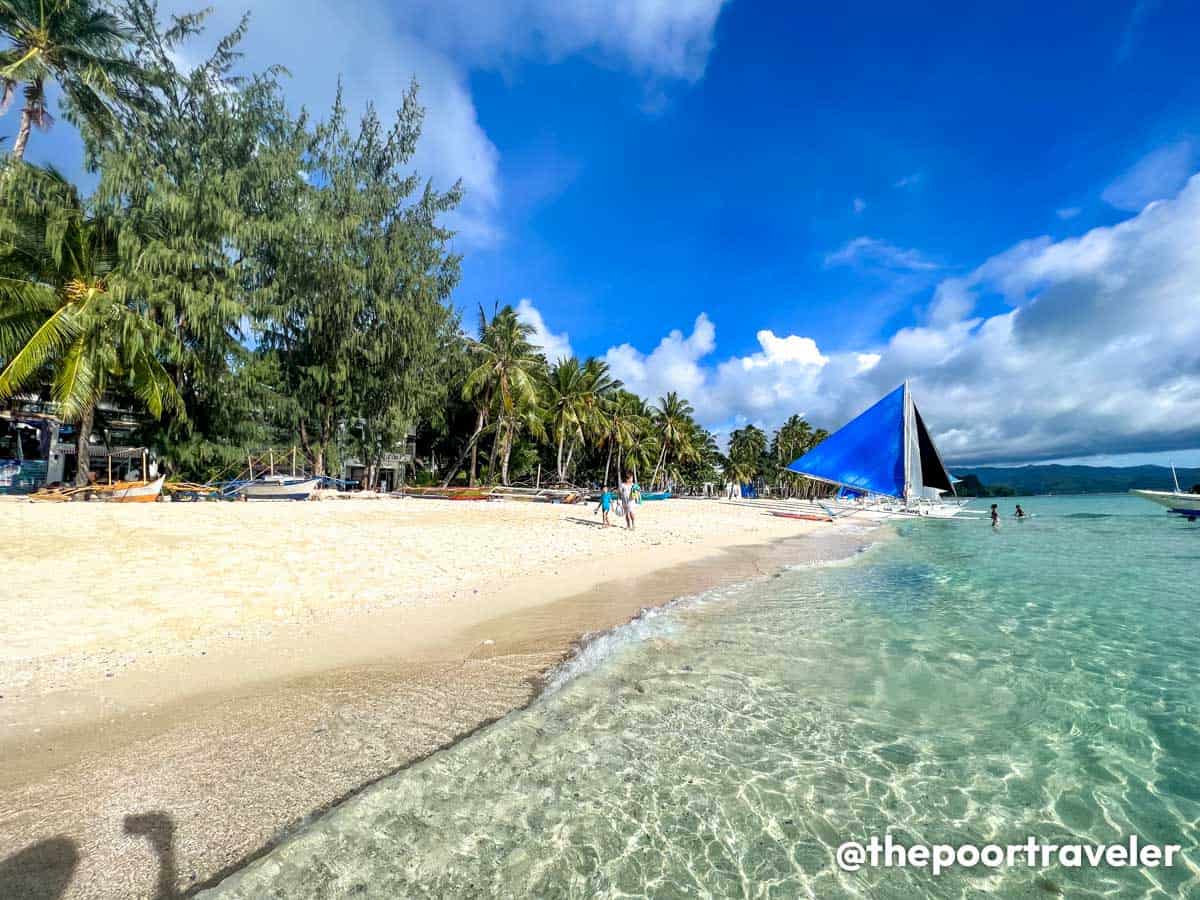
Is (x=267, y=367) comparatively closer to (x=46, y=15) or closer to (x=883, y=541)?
(x=46, y=15)

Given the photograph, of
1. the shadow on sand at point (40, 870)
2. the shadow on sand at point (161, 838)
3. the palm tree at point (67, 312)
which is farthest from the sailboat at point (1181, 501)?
the palm tree at point (67, 312)

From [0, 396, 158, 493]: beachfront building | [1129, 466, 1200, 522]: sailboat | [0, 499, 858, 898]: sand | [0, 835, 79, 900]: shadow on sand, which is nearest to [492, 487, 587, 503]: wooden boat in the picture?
[0, 396, 158, 493]: beachfront building

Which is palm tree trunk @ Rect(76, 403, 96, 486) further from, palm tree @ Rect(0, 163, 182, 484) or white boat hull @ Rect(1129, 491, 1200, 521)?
white boat hull @ Rect(1129, 491, 1200, 521)

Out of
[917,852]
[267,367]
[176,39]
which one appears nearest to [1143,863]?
[917,852]

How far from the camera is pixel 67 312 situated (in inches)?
666

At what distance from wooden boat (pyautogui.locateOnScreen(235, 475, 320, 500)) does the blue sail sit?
25.6 metres

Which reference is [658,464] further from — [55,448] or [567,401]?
[55,448]

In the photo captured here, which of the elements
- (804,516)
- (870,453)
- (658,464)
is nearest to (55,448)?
(804,516)

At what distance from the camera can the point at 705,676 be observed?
587 centimetres

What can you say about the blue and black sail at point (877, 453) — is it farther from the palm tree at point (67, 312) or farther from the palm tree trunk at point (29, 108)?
the palm tree trunk at point (29, 108)

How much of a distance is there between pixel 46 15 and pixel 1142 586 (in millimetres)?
36926

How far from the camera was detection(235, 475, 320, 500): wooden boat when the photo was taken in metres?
21.6

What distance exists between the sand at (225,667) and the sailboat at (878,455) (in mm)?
21137

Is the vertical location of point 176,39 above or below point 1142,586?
above
